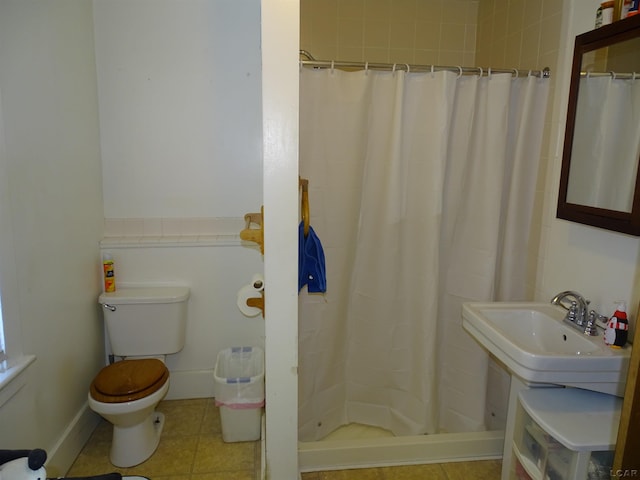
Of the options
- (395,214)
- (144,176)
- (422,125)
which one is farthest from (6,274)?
(422,125)

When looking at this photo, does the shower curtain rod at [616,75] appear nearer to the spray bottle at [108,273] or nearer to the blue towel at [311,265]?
the blue towel at [311,265]

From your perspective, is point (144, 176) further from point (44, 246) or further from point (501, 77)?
point (501, 77)

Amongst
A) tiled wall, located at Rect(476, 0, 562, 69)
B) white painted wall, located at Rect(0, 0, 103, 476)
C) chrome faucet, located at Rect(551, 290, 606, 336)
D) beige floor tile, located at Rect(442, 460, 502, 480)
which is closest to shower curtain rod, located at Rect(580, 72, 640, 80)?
tiled wall, located at Rect(476, 0, 562, 69)

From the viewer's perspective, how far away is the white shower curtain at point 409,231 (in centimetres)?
202

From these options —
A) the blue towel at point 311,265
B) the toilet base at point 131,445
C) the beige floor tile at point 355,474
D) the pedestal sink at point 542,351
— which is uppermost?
the blue towel at point 311,265

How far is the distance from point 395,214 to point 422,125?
1.44ft

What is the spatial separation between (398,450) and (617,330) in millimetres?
1100

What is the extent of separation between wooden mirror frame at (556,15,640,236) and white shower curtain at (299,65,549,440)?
318 mm

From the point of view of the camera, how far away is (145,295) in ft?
7.50

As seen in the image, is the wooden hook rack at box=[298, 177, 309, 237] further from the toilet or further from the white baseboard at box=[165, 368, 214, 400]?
the white baseboard at box=[165, 368, 214, 400]

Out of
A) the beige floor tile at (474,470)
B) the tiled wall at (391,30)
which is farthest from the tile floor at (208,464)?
the tiled wall at (391,30)

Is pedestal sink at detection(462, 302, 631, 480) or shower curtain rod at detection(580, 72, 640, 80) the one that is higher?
shower curtain rod at detection(580, 72, 640, 80)

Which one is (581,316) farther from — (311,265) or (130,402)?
(130,402)

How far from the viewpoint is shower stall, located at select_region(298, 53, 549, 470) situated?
2012mm
